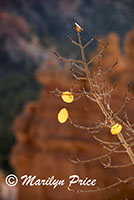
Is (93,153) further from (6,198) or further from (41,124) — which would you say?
(6,198)

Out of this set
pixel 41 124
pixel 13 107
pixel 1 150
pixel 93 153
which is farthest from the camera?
pixel 13 107

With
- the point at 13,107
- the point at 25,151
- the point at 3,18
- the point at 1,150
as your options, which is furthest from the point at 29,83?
the point at 25,151

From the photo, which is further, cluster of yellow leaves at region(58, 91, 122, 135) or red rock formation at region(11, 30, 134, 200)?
red rock formation at region(11, 30, 134, 200)

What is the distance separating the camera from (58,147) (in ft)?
6.69

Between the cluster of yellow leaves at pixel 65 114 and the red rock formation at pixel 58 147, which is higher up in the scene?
the red rock formation at pixel 58 147

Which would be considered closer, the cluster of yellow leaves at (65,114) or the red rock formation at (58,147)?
the cluster of yellow leaves at (65,114)

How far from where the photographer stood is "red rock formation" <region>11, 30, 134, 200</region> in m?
1.84

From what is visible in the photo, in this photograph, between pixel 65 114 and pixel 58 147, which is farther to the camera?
pixel 58 147

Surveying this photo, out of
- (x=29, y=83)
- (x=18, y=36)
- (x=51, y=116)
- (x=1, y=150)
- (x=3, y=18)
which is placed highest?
(x=3, y=18)

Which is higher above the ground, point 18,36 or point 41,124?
point 18,36

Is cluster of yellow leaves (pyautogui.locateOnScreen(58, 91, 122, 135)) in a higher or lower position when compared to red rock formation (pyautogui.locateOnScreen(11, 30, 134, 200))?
lower

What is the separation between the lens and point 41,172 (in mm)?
2023

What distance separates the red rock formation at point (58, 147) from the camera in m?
1.84

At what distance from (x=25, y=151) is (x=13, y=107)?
4225mm
